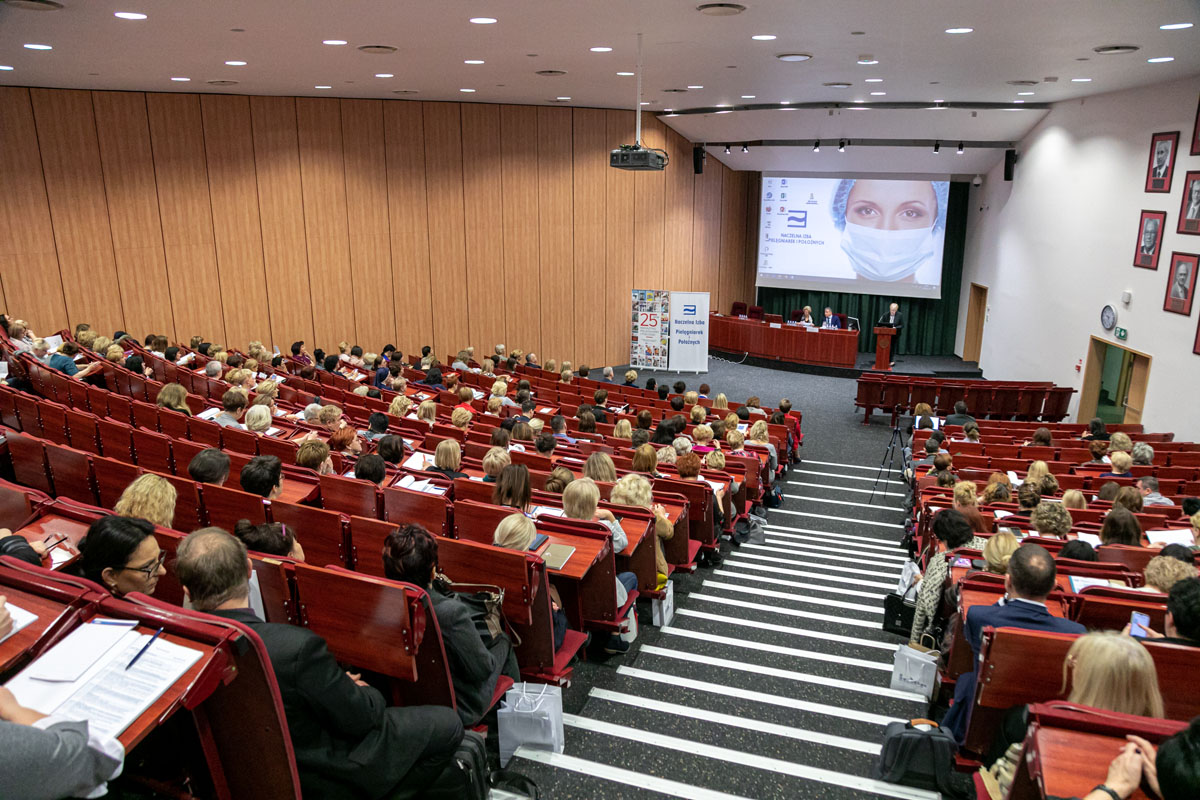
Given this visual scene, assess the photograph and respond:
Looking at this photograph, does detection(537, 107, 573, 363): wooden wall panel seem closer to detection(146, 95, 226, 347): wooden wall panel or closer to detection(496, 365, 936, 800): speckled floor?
detection(146, 95, 226, 347): wooden wall panel

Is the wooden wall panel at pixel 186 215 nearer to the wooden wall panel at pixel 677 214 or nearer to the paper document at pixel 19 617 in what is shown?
the wooden wall panel at pixel 677 214

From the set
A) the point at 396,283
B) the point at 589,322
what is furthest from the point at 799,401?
the point at 396,283

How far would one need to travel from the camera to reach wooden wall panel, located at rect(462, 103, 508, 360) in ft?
51.5

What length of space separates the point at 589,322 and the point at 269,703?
16.1m

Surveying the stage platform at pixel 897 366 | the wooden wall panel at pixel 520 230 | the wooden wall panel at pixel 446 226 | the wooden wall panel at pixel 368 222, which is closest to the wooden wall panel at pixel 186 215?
the wooden wall panel at pixel 368 222

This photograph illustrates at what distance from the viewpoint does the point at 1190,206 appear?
10.1 metres

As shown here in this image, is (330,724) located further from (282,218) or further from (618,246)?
(618,246)

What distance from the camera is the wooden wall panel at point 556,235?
54.3 feet

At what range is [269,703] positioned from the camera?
2225 mm

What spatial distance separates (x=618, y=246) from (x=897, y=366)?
756 cm

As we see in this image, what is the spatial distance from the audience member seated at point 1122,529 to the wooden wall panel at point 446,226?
13.1m

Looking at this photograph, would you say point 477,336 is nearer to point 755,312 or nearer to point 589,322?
point 589,322

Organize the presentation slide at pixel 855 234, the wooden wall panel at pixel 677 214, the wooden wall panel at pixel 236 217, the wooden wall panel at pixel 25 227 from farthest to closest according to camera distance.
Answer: the presentation slide at pixel 855 234, the wooden wall panel at pixel 677 214, the wooden wall panel at pixel 236 217, the wooden wall panel at pixel 25 227

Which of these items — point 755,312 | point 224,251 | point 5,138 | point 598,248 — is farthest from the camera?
point 755,312
